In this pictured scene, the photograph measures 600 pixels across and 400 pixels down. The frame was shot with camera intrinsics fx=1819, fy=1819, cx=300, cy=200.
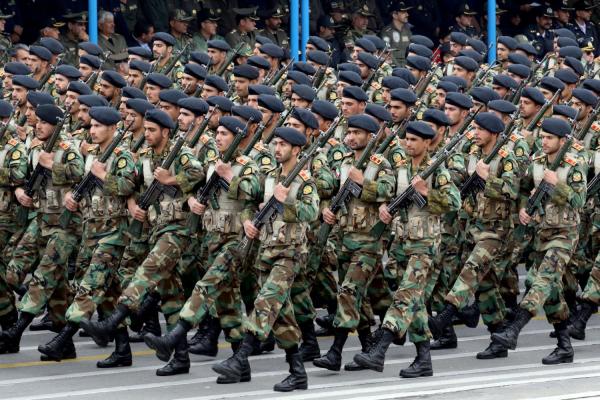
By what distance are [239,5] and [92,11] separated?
10.9 feet

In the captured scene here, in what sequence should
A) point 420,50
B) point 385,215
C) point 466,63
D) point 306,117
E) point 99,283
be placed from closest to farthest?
point 385,215 < point 99,283 < point 306,117 < point 466,63 < point 420,50

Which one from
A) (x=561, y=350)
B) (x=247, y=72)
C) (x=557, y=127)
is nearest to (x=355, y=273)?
(x=561, y=350)

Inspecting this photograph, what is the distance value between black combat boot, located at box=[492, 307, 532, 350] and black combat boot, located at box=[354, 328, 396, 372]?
918 mm

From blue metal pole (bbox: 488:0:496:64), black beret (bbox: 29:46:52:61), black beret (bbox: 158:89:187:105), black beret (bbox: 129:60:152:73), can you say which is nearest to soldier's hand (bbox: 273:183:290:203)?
black beret (bbox: 158:89:187:105)

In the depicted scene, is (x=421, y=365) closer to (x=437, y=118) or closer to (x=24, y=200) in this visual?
(x=437, y=118)

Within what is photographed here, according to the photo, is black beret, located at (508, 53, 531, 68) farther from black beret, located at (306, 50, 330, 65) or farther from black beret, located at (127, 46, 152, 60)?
black beret, located at (127, 46, 152, 60)

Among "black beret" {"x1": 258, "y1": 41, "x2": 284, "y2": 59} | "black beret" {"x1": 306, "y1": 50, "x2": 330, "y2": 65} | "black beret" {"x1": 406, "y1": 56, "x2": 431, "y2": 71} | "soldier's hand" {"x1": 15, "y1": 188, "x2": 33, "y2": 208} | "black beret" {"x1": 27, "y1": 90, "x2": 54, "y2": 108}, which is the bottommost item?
"soldier's hand" {"x1": 15, "y1": 188, "x2": 33, "y2": 208}

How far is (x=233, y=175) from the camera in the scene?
12.6 m

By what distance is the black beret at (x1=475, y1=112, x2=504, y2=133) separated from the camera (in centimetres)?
1359

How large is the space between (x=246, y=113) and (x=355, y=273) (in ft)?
4.68

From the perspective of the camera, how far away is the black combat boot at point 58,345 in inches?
508

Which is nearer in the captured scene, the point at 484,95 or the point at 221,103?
the point at 221,103

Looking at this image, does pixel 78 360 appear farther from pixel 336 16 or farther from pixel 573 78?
pixel 336 16

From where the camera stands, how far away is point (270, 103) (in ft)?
45.2
